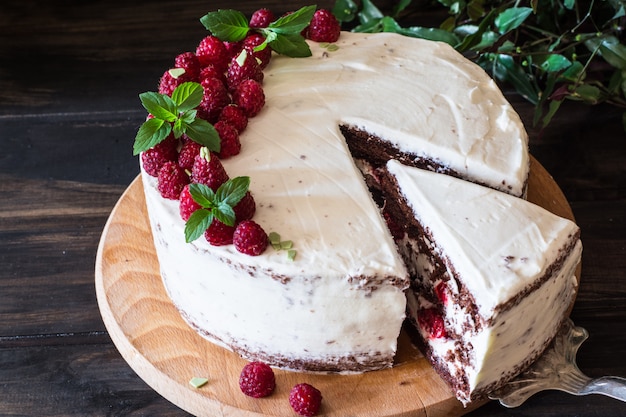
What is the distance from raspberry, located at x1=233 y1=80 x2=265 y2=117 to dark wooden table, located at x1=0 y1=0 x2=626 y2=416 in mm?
1049

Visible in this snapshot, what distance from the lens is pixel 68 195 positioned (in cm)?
404

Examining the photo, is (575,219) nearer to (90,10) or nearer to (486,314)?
(486,314)

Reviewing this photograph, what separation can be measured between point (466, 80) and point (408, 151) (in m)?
0.45

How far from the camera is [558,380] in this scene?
10.0 feet

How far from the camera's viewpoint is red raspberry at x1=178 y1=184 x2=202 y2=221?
2842 millimetres

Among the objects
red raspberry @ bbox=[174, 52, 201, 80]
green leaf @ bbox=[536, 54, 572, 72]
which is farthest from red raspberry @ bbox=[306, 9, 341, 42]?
green leaf @ bbox=[536, 54, 572, 72]

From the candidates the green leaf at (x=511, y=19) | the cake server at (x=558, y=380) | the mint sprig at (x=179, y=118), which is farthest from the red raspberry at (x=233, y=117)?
the green leaf at (x=511, y=19)

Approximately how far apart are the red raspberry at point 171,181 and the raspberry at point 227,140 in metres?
0.17

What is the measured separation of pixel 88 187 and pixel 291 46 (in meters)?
1.25

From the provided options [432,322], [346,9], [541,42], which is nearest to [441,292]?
[432,322]

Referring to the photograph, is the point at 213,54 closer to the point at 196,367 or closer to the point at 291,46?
the point at 291,46

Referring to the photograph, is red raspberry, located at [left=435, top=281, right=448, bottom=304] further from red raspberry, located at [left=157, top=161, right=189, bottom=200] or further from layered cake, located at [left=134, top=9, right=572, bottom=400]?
red raspberry, located at [left=157, top=161, right=189, bottom=200]

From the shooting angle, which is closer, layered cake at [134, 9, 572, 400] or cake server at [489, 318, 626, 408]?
layered cake at [134, 9, 572, 400]

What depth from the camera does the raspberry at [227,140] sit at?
3.05m
